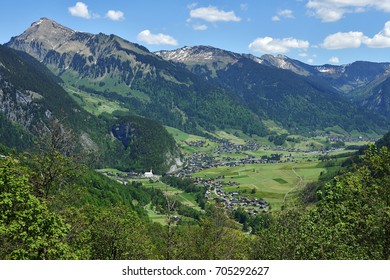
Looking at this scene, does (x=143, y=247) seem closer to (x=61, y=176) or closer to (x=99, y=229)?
(x=99, y=229)

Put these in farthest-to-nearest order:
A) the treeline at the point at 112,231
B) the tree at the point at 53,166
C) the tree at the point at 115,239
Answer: the tree at the point at 115,239 → the tree at the point at 53,166 → the treeline at the point at 112,231

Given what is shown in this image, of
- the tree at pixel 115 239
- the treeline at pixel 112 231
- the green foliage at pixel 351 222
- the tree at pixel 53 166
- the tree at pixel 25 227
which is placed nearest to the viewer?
the green foliage at pixel 351 222

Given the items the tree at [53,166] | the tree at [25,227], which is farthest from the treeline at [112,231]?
the tree at [53,166]

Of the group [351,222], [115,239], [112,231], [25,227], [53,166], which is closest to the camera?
[25,227]

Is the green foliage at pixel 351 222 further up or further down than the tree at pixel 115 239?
further up

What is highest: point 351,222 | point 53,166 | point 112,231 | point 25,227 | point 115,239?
point 53,166

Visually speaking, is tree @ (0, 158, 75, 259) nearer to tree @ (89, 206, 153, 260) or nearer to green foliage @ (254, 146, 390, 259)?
tree @ (89, 206, 153, 260)

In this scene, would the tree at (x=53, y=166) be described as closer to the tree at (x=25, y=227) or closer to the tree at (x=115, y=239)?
the tree at (x=25, y=227)

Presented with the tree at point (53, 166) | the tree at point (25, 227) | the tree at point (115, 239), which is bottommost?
the tree at point (115, 239)

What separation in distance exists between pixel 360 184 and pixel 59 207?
29.5 m

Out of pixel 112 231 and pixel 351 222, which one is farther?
pixel 112 231

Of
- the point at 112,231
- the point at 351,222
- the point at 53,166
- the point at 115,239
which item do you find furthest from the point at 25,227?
the point at 351,222

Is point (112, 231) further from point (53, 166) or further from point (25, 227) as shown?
point (25, 227)

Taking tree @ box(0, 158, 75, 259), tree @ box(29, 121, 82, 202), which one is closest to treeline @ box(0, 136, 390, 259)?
tree @ box(0, 158, 75, 259)
